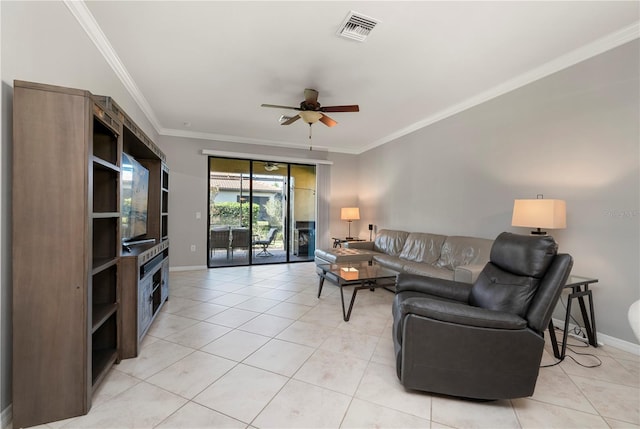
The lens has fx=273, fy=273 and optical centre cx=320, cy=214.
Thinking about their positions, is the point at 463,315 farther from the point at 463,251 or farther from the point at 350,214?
the point at 350,214

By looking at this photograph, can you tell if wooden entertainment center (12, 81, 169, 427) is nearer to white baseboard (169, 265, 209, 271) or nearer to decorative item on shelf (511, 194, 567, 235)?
decorative item on shelf (511, 194, 567, 235)

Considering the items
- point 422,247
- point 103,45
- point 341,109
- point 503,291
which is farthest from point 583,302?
point 103,45

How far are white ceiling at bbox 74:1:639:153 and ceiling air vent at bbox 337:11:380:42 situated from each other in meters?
0.05

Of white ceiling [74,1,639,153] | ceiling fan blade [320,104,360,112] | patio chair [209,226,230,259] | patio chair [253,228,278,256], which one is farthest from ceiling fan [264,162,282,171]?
ceiling fan blade [320,104,360,112]

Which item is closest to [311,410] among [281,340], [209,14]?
[281,340]

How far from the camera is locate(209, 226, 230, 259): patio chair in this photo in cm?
562

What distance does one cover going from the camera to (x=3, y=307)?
4.58 feet

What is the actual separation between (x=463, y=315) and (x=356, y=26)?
2.26 meters

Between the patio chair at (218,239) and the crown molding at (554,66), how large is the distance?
4.41m

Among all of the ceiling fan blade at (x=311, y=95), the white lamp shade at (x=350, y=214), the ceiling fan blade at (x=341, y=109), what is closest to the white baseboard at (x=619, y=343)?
the ceiling fan blade at (x=341, y=109)

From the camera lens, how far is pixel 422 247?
418 centimetres

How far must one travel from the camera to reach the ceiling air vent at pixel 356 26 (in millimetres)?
2102

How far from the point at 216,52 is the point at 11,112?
1686 millimetres

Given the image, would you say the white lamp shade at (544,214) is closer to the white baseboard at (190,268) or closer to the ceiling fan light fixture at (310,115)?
the ceiling fan light fixture at (310,115)
